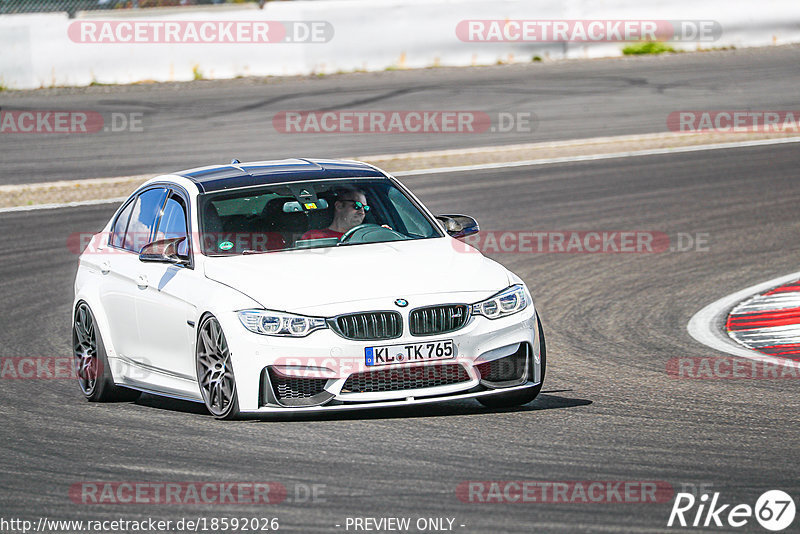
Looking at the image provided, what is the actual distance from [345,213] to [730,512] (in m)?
3.93

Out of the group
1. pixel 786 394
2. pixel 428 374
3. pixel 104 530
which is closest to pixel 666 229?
pixel 786 394

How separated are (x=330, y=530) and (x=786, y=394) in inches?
155

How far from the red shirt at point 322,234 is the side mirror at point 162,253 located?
2.62ft

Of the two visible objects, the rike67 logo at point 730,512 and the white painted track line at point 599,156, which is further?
the white painted track line at point 599,156

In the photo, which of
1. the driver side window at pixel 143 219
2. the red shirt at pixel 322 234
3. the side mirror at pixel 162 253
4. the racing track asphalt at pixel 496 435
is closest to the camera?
the racing track asphalt at pixel 496 435

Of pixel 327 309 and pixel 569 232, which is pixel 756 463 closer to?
pixel 327 309

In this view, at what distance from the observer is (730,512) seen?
5.86 metres

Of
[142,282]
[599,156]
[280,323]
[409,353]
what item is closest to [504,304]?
[409,353]

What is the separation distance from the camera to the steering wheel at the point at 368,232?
8969 millimetres

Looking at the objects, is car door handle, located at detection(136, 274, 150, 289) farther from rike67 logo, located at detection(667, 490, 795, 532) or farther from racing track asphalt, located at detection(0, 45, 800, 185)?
racing track asphalt, located at detection(0, 45, 800, 185)

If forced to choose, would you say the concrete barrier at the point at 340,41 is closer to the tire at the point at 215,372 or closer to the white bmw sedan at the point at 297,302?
the white bmw sedan at the point at 297,302

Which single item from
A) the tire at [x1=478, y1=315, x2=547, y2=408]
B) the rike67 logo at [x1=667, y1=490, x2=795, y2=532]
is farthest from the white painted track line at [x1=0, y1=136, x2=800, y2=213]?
the rike67 logo at [x1=667, y1=490, x2=795, y2=532]

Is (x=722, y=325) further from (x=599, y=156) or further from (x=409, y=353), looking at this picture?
(x=599, y=156)

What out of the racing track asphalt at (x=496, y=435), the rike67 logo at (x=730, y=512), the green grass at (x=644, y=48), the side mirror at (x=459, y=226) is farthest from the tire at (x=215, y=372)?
the green grass at (x=644, y=48)
